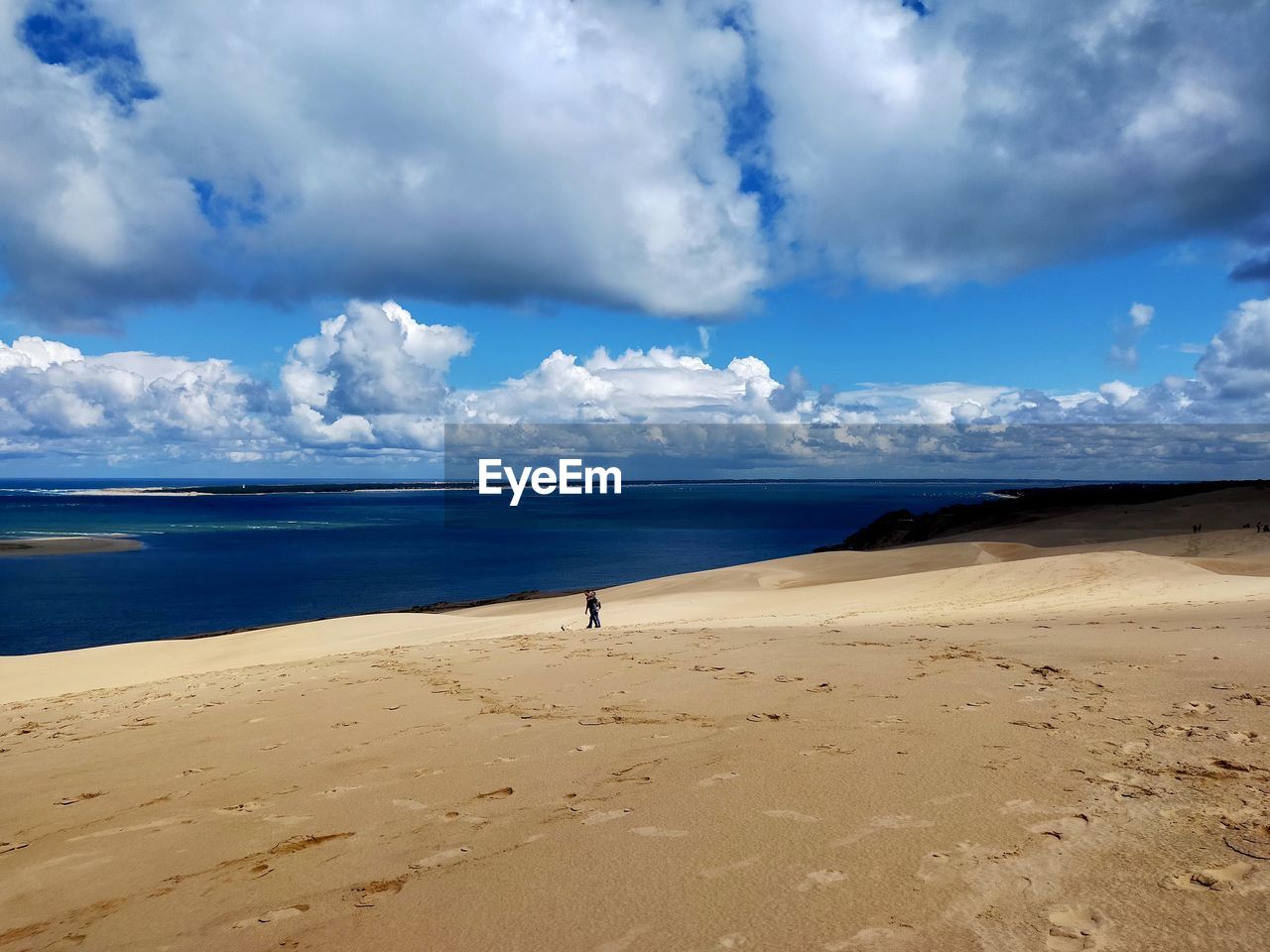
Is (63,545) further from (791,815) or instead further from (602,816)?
(791,815)

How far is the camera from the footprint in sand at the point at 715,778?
5047 mm

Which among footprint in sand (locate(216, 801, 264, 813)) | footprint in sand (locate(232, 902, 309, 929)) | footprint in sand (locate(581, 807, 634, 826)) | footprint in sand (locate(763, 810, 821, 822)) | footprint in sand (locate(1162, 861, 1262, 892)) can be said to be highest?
footprint in sand (locate(1162, 861, 1262, 892))

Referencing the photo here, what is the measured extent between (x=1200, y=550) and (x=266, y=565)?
55272mm

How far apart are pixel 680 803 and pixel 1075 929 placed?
2.23 m

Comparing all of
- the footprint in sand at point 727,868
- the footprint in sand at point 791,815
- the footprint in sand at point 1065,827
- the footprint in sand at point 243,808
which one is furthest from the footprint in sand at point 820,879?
the footprint in sand at point 243,808

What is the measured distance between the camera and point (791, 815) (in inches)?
173

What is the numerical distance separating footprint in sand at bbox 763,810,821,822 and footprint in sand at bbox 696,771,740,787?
621 millimetres

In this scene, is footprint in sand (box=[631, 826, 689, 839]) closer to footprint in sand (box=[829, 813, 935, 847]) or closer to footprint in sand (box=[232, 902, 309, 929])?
footprint in sand (box=[829, 813, 935, 847])

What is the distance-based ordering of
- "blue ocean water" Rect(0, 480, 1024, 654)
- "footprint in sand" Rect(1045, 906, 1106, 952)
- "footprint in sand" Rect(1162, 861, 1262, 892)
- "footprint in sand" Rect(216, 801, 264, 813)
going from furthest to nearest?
"blue ocean water" Rect(0, 480, 1024, 654), "footprint in sand" Rect(216, 801, 264, 813), "footprint in sand" Rect(1162, 861, 1262, 892), "footprint in sand" Rect(1045, 906, 1106, 952)

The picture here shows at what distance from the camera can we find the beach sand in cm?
340

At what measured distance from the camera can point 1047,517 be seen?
47688mm

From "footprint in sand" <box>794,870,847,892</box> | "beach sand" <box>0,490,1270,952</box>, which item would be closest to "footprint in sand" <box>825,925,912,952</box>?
"beach sand" <box>0,490,1270,952</box>

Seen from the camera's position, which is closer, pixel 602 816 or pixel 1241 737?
pixel 602 816

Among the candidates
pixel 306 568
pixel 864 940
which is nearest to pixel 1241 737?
pixel 864 940
